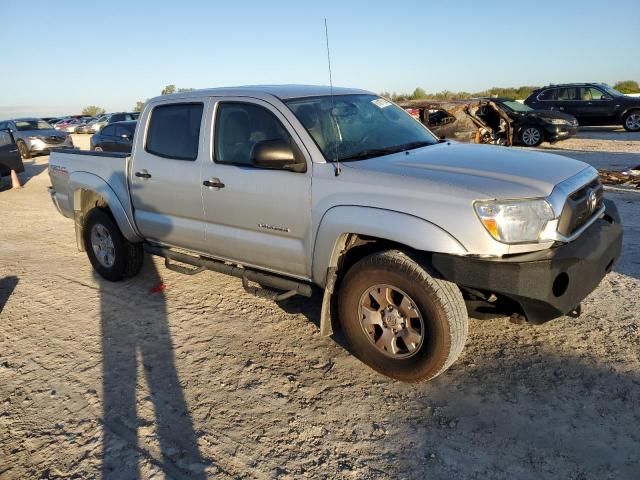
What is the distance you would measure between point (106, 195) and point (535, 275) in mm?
4101

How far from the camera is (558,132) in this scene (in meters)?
15.4

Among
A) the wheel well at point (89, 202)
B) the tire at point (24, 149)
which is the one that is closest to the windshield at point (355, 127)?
the wheel well at point (89, 202)

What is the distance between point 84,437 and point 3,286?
3483mm

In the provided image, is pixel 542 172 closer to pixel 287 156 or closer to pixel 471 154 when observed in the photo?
pixel 471 154

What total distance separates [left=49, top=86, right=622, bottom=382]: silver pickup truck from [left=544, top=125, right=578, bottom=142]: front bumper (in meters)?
12.4

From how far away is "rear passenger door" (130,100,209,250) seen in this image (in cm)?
444

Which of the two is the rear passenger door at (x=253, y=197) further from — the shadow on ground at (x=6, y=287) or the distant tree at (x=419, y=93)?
the distant tree at (x=419, y=93)

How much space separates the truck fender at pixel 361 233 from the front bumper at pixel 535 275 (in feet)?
0.35

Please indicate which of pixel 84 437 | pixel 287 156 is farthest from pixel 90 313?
pixel 287 156

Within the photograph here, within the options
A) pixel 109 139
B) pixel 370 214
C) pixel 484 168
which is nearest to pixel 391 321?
pixel 370 214

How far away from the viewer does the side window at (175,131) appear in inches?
176

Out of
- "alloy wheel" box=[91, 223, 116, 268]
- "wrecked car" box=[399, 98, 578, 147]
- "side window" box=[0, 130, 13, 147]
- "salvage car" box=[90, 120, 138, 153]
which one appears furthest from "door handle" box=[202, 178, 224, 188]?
"side window" box=[0, 130, 13, 147]

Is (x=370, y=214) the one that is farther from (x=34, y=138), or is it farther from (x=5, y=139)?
(x=34, y=138)

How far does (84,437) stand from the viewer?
3.07 meters
